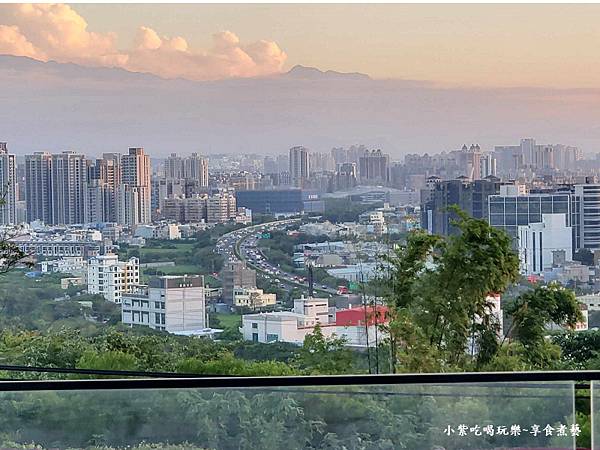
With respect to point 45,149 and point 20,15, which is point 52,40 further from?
point 45,149

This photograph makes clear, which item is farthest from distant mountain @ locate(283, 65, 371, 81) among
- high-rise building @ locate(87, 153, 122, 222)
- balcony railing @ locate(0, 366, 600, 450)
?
balcony railing @ locate(0, 366, 600, 450)

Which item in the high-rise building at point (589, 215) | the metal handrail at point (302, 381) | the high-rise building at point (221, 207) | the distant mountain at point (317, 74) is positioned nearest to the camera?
the metal handrail at point (302, 381)

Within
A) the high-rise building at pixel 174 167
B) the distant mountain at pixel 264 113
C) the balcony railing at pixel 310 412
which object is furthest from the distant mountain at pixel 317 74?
the balcony railing at pixel 310 412

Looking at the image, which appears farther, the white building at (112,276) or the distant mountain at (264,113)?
the white building at (112,276)

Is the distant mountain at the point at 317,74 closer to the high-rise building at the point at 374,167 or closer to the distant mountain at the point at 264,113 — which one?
the distant mountain at the point at 264,113

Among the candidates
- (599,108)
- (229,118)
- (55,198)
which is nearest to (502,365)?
(599,108)

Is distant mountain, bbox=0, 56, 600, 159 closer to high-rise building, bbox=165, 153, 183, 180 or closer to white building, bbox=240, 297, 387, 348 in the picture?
high-rise building, bbox=165, 153, 183, 180

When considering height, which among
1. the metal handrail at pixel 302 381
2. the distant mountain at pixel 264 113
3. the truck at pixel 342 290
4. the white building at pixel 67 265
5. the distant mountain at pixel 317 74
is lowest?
the truck at pixel 342 290
